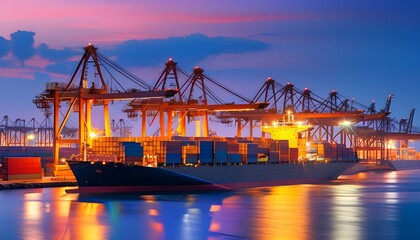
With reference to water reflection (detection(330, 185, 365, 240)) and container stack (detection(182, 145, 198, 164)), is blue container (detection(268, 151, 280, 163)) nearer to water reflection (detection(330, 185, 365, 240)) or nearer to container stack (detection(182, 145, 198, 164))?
water reflection (detection(330, 185, 365, 240))

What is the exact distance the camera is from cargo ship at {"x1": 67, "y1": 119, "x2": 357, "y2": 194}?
1630 inches

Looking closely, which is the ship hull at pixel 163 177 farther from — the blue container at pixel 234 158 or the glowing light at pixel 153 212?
the glowing light at pixel 153 212

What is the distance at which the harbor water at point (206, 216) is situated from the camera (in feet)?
86.1

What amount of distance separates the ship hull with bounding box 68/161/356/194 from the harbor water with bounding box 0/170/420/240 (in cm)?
135

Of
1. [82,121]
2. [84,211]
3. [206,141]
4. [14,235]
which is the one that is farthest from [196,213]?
[82,121]

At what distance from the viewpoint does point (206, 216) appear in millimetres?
31672

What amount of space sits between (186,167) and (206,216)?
38.4 feet

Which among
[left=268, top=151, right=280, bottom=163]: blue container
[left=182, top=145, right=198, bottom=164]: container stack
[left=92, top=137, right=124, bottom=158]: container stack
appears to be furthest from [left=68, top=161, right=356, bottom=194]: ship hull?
[left=92, top=137, right=124, bottom=158]: container stack

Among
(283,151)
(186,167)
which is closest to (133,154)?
(186,167)

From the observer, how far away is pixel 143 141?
4469 cm

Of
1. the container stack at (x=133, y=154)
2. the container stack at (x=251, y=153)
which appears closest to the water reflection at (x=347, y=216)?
the container stack at (x=251, y=153)

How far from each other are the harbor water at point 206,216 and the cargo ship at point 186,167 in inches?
58.2

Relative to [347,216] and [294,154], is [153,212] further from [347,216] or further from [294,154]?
[294,154]

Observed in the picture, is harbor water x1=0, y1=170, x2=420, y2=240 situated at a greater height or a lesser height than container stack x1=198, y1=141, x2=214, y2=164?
lesser
